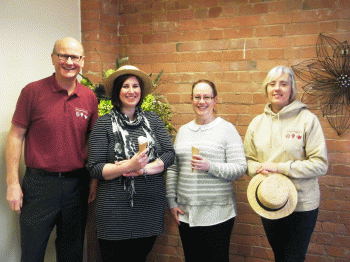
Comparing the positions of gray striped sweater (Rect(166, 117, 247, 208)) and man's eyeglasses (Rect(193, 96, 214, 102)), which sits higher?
man's eyeglasses (Rect(193, 96, 214, 102))

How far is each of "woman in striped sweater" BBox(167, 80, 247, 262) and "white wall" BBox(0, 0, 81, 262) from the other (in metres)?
1.17

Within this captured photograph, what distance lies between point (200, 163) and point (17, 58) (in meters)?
1.53

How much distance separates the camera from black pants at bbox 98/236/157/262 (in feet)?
7.34

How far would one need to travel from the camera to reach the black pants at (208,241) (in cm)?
235

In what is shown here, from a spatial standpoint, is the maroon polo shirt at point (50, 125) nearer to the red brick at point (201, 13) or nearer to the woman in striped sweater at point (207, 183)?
the woman in striped sweater at point (207, 183)

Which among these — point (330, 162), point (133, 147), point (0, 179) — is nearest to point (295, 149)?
point (330, 162)

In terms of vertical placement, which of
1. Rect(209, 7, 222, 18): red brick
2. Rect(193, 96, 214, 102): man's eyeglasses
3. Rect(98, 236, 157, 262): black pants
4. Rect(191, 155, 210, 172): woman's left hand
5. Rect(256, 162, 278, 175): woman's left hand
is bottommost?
Rect(98, 236, 157, 262): black pants

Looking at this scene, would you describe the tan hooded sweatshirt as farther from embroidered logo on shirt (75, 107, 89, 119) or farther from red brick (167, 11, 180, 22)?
red brick (167, 11, 180, 22)

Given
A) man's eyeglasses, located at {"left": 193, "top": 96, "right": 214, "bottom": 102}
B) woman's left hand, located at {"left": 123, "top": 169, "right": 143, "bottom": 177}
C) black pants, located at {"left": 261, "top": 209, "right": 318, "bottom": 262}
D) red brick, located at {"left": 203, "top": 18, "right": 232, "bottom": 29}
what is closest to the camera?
woman's left hand, located at {"left": 123, "top": 169, "right": 143, "bottom": 177}

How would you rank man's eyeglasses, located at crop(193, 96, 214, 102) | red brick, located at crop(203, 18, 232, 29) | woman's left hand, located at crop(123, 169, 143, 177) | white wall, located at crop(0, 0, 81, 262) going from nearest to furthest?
woman's left hand, located at crop(123, 169, 143, 177) → man's eyeglasses, located at crop(193, 96, 214, 102) → white wall, located at crop(0, 0, 81, 262) → red brick, located at crop(203, 18, 232, 29)

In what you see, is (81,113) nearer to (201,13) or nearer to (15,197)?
(15,197)

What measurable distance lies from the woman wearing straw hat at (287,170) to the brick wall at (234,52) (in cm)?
62

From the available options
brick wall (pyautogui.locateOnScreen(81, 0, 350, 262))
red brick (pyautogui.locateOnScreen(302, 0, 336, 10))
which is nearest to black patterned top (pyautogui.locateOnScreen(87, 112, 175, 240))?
brick wall (pyautogui.locateOnScreen(81, 0, 350, 262))

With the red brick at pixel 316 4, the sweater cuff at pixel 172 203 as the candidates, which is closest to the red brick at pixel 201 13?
the red brick at pixel 316 4
